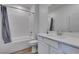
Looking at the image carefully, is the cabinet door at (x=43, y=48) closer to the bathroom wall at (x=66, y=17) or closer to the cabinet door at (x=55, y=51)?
the cabinet door at (x=55, y=51)

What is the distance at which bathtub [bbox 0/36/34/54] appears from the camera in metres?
1.39

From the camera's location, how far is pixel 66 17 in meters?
1.41

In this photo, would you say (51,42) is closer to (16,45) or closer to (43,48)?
(43,48)

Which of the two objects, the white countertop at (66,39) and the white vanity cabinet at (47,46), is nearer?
the white countertop at (66,39)

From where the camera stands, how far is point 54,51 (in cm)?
139

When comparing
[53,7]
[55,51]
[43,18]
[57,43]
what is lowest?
[55,51]

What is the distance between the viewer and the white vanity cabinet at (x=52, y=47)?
129 centimetres

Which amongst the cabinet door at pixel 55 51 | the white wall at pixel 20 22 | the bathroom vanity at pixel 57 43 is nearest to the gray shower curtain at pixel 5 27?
the white wall at pixel 20 22

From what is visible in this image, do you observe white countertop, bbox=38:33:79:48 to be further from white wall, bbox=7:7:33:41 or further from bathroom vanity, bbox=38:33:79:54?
white wall, bbox=7:7:33:41

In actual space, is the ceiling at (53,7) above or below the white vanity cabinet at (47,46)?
above

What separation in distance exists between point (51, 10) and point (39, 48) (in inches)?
23.7

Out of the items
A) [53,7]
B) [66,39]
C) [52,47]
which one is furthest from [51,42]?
[53,7]

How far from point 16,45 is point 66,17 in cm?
85
